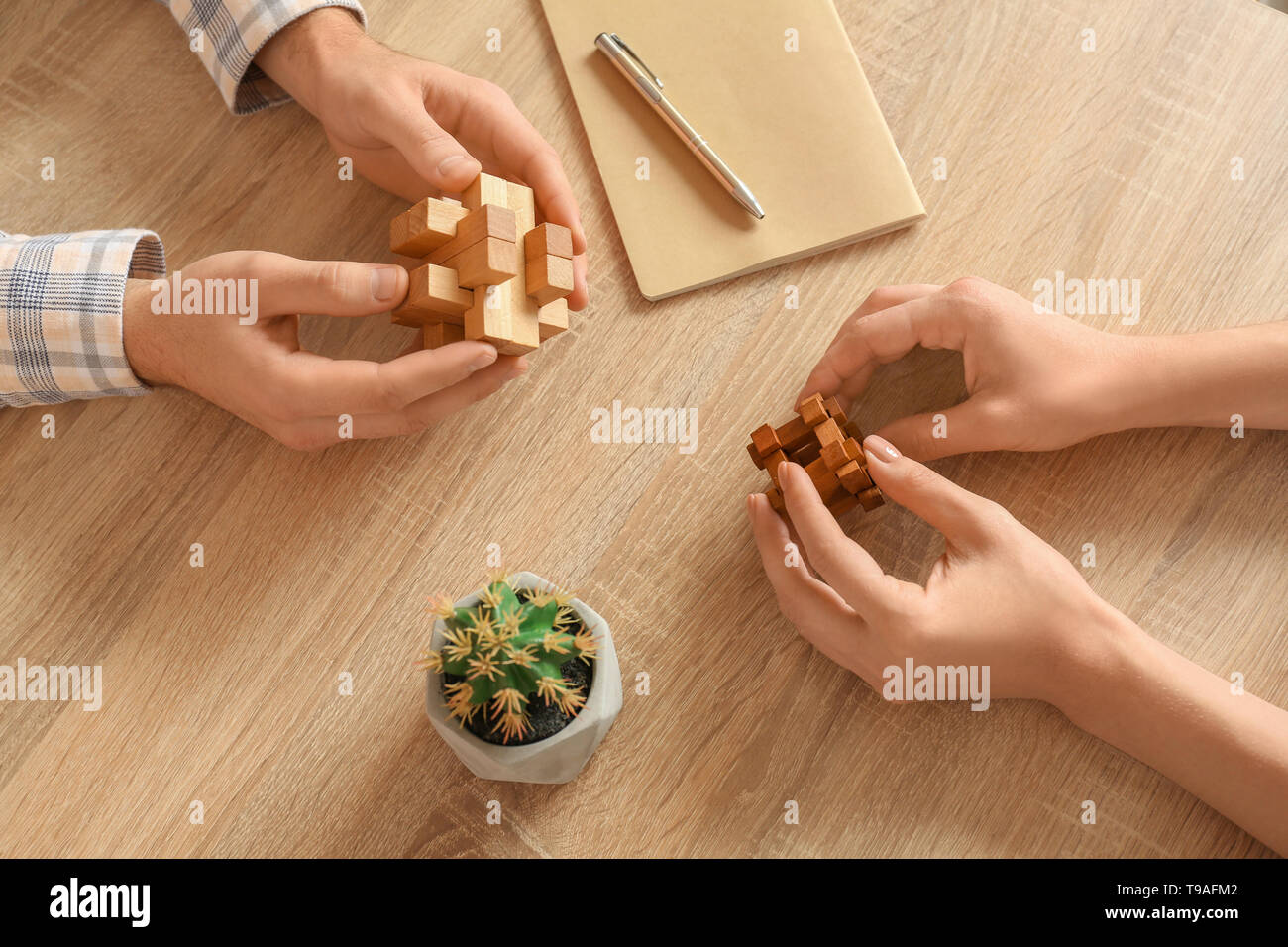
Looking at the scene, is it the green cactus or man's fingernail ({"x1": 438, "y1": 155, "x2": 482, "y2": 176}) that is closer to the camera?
the green cactus

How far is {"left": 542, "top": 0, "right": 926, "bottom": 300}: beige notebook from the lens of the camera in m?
0.87

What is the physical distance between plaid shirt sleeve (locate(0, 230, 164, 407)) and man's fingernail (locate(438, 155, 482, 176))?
0.31 meters

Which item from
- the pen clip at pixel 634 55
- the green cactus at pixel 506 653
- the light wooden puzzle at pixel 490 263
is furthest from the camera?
the pen clip at pixel 634 55

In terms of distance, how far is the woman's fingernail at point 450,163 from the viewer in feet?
2.38

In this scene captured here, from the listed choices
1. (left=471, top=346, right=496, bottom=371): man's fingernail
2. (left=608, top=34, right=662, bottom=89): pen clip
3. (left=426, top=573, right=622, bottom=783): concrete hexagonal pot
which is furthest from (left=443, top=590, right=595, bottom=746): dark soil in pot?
(left=608, top=34, right=662, bottom=89): pen clip

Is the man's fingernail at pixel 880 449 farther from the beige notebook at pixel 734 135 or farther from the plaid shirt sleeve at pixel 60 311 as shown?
the plaid shirt sleeve at pixel 60 311

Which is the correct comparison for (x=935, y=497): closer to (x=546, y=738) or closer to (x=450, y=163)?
(x=546, y=738)

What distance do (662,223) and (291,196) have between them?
386 millimetres

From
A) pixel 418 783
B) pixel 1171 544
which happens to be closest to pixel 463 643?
pixel 418 783

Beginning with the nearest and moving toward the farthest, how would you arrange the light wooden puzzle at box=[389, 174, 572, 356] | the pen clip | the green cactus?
the green cactus
the light wooden puzzle at box=[389, 174, 572, 356]
the pen clip

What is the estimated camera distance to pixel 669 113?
2.89ft

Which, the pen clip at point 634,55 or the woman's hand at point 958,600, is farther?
the pen clip at point 634,55

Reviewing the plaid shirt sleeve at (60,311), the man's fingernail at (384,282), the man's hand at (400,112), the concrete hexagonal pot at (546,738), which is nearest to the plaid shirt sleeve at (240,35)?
the man's hand at (400,112)

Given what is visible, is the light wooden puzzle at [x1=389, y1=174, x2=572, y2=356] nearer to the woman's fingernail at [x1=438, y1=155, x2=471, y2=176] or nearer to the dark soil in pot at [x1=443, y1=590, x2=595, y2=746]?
the woman's fingernail at [x1=438, y1=155, x2=471, y2=176]
